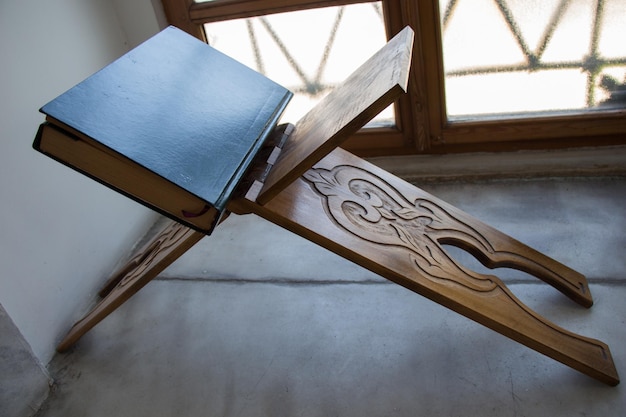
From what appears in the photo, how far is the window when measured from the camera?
199 centimetres

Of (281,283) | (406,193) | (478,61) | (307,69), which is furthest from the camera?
(307,69)

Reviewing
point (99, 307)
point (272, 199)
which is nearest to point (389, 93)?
point (272, 199)

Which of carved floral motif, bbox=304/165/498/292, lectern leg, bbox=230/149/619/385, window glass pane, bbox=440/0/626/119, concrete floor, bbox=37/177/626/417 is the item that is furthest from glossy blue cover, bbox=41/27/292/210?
window glass pane, bbox=440/0/626/119

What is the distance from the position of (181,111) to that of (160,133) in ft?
0.36

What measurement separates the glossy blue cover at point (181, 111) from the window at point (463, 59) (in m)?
0.60

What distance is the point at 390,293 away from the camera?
1.81m

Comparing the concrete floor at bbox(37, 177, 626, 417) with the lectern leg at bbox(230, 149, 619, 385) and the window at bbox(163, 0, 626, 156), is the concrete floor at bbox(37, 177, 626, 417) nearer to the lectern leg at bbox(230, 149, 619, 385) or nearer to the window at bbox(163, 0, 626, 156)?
the lectern leg at bbox(230, 149, 619, 385)

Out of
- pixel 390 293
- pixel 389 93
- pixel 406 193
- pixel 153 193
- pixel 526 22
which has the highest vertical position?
pixel 389 93

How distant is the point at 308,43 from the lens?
7.28 ft

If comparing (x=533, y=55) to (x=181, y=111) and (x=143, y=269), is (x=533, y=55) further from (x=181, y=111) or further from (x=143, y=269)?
(x=143, y=269)

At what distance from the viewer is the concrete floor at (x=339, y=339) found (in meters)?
1.48

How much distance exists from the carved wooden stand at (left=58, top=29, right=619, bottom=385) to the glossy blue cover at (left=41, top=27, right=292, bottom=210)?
9cm

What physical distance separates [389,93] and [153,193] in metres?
0.51

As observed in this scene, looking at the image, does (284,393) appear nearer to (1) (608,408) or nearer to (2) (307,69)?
(1) (608,408)
